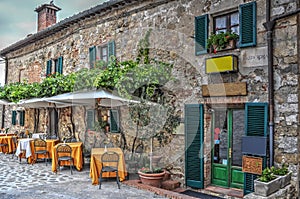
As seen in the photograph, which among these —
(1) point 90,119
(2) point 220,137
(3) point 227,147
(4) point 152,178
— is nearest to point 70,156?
(1) point 90,119

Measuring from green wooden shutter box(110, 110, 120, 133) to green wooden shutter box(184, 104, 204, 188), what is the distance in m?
2.86

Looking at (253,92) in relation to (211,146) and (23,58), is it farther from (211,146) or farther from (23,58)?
(23,58)

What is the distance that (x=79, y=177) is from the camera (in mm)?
7906

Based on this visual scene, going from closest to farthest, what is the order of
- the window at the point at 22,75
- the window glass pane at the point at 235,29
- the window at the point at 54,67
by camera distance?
the window glass pane at the point at 235,29
the window at the point at 54,67
the window at the point at 22,75

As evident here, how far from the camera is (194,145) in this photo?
7.35 m

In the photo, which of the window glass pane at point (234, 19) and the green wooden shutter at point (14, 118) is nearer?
the window glass pane at point (234, 19)

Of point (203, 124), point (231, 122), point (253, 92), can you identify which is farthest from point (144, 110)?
point (253, 92)

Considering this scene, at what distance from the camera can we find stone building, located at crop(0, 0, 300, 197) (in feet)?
19.5

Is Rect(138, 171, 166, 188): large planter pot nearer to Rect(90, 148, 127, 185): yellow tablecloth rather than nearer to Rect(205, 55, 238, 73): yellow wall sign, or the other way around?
Rect(90, 148, 127, 185): yellow tablecloth

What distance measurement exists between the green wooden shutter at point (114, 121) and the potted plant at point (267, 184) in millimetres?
5279

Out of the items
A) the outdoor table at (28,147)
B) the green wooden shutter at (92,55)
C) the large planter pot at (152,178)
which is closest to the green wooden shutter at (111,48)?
the green wooden shutter at (92,55)

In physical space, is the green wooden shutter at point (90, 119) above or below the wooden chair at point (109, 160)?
above

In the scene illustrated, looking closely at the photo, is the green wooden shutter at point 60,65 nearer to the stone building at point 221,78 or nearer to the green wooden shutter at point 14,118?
the stone building at point 221,78

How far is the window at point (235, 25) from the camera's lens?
6316mm
